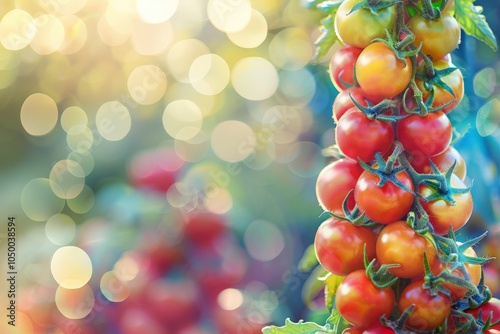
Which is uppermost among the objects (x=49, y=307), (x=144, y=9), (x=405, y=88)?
(x=405, y=88)

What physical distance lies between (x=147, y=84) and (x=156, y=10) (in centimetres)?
10

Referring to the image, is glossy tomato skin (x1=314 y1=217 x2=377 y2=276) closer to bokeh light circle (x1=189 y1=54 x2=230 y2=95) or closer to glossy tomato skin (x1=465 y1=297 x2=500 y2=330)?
glossy tomato skin (x1=465 y1=297 x2=500 y2=330)

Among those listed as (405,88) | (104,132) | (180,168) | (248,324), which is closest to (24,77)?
(104,132)

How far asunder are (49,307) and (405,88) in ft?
1.25

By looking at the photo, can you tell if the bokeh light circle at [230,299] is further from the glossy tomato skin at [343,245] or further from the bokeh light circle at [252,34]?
the bokeh light circle at [252,34]

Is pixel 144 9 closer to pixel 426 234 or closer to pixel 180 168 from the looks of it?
pixel 180 168

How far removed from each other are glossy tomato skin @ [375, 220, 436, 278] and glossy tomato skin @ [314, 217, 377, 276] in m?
0.01

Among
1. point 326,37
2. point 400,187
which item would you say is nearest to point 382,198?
point 400,187

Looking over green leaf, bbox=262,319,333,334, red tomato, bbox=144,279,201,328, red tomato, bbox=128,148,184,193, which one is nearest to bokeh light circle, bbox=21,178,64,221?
red tomato, bbox=128,148,184,193

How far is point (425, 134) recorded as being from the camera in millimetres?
361

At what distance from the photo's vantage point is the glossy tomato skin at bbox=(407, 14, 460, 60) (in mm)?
369

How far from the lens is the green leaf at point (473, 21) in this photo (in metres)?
0.41

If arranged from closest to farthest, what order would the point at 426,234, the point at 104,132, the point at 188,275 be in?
the point at 426,234 < the point at 188,275 < the point at 104,132

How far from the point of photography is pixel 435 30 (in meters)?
0.37
